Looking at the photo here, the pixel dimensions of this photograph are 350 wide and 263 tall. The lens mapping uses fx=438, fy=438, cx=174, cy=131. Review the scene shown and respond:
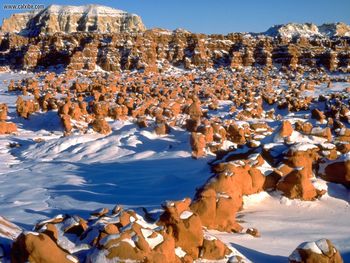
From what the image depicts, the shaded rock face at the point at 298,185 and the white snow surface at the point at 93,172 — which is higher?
the shaded rock face at the point at 298,185

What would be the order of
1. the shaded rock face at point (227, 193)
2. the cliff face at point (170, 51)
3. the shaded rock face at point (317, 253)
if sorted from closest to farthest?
the shaded rock face at point (317, 253) < the shaded rock face at point (227, 193) < the cliff face at point (170, 51)

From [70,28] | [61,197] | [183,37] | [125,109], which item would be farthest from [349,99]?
[70,28]

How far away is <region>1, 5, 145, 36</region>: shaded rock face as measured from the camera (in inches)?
2394

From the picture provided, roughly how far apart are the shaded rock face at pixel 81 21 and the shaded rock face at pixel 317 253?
56999mm

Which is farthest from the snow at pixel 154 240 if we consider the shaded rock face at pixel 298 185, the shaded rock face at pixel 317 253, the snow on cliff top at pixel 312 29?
the snow on cliff top at pixel 312 29

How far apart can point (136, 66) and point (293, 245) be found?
101 feet

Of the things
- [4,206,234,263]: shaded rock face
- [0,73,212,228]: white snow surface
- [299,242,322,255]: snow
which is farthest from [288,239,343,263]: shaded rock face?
[0,73,212,228]: white snow surface

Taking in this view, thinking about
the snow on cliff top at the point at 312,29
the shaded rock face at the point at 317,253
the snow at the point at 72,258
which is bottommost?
the snow at the point at 72,258

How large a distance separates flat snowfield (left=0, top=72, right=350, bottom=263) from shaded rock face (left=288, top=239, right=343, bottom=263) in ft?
1.87

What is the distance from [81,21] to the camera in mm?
63906

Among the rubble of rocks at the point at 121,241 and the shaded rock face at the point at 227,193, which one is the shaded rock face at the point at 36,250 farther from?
the shaded rock face at the point at 227,193

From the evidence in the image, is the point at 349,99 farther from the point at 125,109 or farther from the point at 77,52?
the point at 77,52

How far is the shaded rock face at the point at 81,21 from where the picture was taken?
6081cm

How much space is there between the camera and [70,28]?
6200 cm
